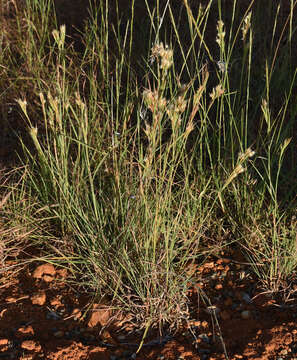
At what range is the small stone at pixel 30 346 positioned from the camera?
1643 mm

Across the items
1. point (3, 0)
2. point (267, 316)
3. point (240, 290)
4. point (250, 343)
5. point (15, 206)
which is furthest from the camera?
point (3, 0)

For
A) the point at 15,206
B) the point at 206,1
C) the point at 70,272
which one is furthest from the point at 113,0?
the point at 70,272

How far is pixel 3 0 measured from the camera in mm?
3227

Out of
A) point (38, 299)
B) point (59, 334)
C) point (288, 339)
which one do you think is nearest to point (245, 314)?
point (288, 339)

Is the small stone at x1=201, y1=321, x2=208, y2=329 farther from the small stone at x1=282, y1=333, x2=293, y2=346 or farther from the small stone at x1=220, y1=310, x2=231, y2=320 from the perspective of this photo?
the small stone at x1=282, y1=333, x2=293, y2=346

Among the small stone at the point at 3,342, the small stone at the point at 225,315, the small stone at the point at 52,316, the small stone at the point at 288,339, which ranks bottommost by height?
the small stone at the point at 52,316

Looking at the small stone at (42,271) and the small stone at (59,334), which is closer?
the small stone at (59,334)

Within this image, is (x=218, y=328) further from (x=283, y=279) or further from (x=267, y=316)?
(x=283, y=279)

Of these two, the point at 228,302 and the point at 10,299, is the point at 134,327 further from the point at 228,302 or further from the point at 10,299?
the point at 10,299

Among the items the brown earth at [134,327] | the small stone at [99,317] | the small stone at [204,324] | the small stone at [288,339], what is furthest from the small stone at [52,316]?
the small stone at [288,339]

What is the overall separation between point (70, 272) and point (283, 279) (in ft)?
2.61

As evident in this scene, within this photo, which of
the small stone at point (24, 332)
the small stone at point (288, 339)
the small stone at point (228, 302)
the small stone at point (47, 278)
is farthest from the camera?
the small stone at point (47, 278)

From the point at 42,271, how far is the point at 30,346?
382mm

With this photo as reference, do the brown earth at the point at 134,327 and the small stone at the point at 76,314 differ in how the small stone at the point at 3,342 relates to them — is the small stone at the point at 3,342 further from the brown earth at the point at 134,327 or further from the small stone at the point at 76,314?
the small stone at the point at 76,314
